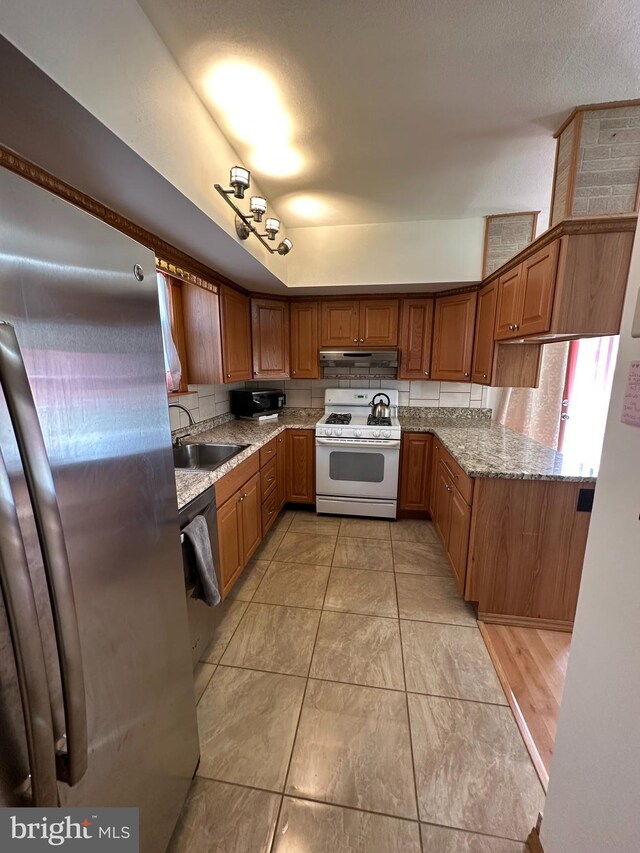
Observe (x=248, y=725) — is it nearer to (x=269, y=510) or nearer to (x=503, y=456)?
(x=269, y=510)

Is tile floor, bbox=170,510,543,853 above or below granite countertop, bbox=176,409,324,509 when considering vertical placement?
below

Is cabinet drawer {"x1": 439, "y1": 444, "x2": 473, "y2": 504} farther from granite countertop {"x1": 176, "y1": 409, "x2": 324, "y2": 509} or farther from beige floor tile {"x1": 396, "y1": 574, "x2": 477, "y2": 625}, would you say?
granite countertop {"x1": 176, "y1": 409, "x2": 324, "y2": 509}

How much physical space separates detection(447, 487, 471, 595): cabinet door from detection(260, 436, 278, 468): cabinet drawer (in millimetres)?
1399

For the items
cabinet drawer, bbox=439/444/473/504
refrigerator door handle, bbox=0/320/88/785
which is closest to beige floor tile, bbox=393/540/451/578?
cabinet drawer, bbox=439/444/473/504

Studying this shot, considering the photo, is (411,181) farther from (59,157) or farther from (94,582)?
(94,582)

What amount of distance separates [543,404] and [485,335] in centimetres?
132

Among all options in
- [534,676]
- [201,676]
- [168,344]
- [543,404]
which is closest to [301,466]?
[168,344]

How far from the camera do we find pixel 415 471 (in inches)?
121

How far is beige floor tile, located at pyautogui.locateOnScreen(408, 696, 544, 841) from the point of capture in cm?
110

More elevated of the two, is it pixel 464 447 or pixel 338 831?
pixel 464 447

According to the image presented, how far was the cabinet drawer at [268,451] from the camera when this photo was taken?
2582mm

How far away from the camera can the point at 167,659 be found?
967 millimetres

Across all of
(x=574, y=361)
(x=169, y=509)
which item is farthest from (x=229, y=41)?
(x=574, y=361)

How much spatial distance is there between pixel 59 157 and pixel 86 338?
2.87 feet
